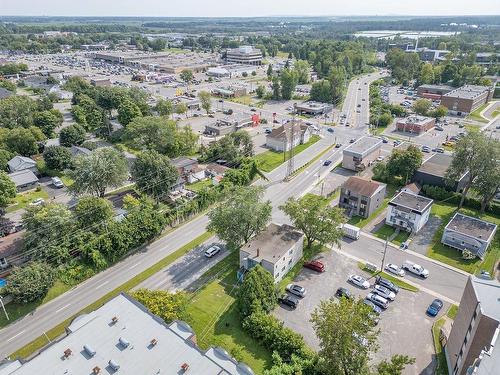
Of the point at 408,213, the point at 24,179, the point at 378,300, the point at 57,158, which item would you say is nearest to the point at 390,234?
the point at 408,213

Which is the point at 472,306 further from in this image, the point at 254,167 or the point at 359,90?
the point at 359,90

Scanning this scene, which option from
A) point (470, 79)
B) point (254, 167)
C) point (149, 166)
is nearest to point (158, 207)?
point (149, 166)

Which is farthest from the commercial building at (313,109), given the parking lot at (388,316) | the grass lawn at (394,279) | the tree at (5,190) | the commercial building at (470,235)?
the tree at (5,190)

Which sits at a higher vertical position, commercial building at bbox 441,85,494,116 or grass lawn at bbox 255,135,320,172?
commercial building at bbox 441,85,494,116

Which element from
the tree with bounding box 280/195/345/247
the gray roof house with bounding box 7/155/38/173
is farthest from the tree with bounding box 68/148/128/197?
the tree with bounding box 280/195/345/247

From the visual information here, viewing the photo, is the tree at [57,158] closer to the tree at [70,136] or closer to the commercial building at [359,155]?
the tree at [70,136]

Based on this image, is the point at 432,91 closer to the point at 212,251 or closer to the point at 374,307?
the point at 374,307

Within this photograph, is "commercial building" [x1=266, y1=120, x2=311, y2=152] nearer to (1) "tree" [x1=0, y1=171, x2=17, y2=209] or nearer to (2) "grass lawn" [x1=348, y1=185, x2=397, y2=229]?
(2) "grass lawn" [x1=348, y1=185, x2=397, y2=229]
